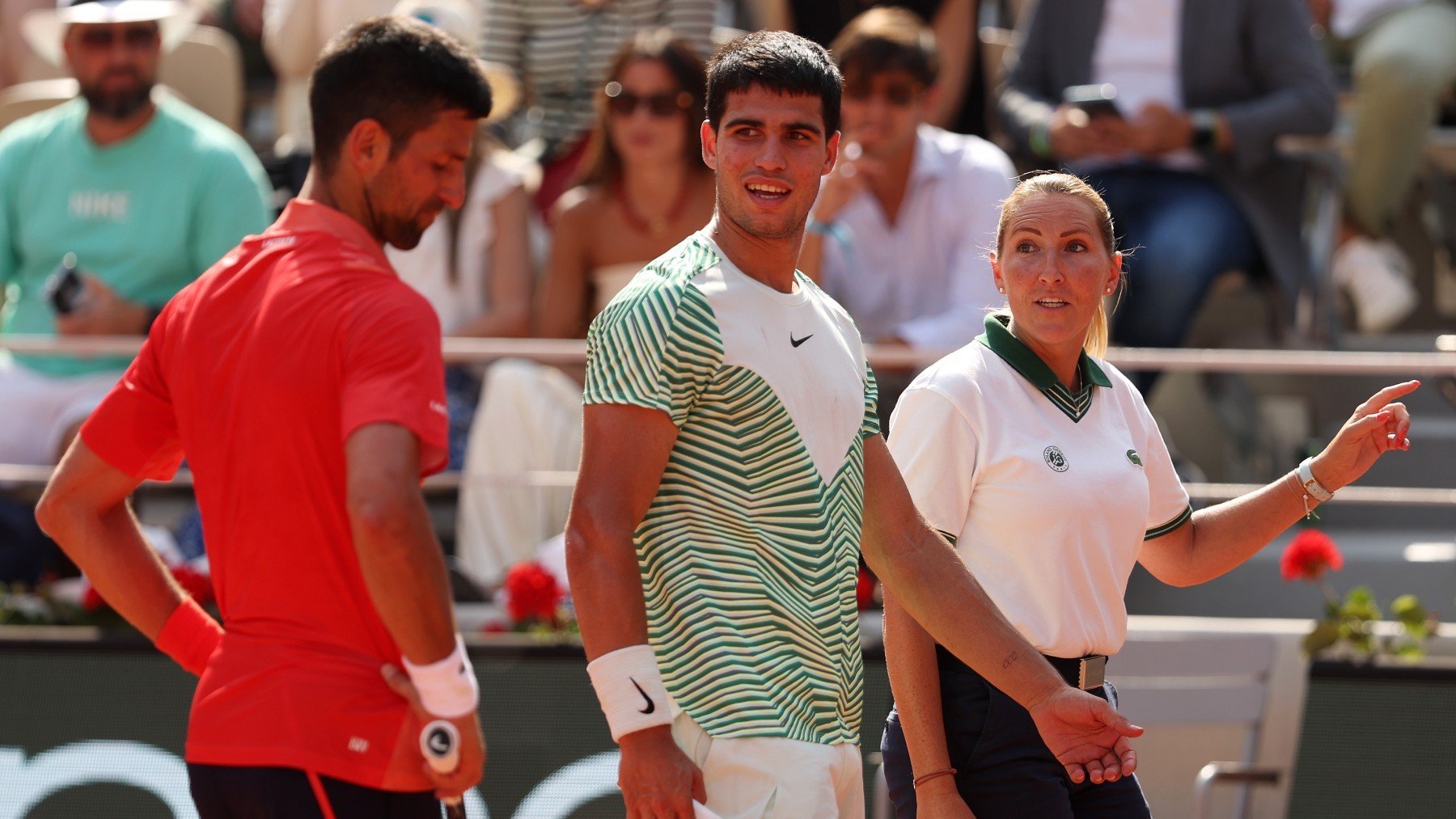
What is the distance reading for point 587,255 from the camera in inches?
267

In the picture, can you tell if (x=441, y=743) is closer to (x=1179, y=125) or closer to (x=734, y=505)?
(x=734, y=505)

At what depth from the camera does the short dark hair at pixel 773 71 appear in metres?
2.97

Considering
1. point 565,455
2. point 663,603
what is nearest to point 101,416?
point 663,603

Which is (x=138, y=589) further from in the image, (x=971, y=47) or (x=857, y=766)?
(x=971, y=47)

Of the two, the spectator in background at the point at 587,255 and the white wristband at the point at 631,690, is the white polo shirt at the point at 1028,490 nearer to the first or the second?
the white wristband at the point at 631,690

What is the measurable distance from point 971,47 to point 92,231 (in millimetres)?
3685

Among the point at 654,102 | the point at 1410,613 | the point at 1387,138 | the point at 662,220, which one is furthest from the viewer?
the point at 1387,138

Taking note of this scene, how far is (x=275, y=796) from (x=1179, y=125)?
497 centimetres

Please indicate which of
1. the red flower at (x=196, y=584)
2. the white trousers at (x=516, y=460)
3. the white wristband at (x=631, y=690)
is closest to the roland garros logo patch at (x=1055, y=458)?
the white wristband at (x=631, y=690)

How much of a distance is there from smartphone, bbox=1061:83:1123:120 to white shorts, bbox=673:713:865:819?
178 inches

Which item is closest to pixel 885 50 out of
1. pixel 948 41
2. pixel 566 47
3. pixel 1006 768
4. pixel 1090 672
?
pixel 948 41

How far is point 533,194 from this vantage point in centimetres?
743

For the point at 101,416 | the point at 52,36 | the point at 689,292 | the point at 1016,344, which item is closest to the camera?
the point at 689,292

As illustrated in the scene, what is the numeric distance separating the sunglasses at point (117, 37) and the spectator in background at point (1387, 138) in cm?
488
